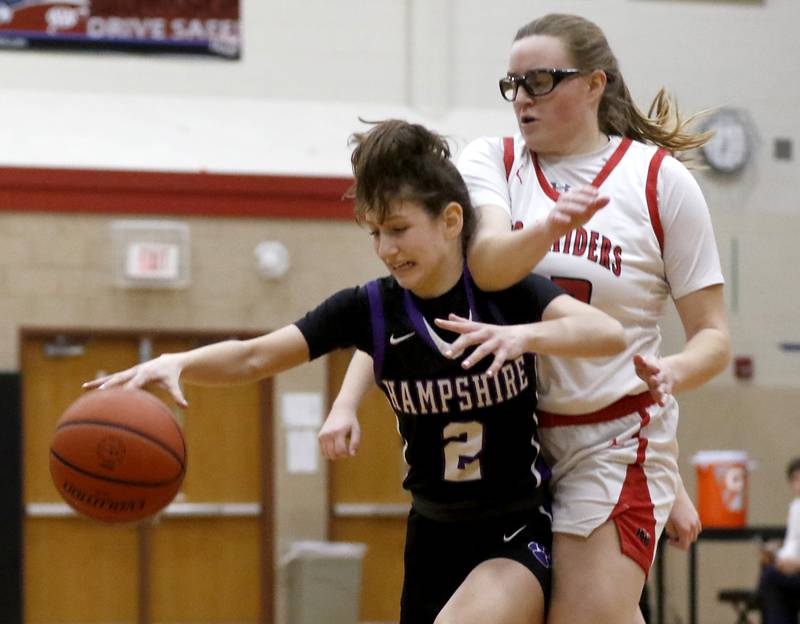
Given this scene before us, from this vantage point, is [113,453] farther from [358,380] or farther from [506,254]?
[506,254]

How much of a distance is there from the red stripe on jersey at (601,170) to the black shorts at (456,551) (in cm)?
81

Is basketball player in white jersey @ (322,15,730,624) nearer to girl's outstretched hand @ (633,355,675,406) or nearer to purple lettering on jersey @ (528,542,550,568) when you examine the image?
purple lettering on jersey @ (528,542,550,568)

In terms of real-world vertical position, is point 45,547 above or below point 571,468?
below

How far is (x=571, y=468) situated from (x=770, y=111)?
31.2ft

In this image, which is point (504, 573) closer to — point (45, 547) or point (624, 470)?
point (624, 470)

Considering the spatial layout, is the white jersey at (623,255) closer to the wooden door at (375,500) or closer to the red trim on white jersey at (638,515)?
the red trim on white jersey at (638,515)

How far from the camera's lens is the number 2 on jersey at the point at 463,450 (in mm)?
3455

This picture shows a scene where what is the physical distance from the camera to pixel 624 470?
11.5 ft

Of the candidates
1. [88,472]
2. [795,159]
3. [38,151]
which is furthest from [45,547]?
[88,472]

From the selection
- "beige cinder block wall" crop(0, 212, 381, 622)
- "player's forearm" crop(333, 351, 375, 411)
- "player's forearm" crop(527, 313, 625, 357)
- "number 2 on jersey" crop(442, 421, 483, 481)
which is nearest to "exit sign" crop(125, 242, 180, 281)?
"beige cinder block wall" crop(0, 212, 381, 622)

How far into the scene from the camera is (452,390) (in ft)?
11.2

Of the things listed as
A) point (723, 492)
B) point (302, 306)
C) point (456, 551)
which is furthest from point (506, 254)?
point (302, 306)

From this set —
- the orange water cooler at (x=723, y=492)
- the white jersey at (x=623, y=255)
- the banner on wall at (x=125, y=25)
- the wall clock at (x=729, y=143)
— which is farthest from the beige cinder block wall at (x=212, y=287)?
the white jersey at (x=623, y=255)

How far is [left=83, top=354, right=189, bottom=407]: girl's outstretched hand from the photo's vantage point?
10.8 ft
